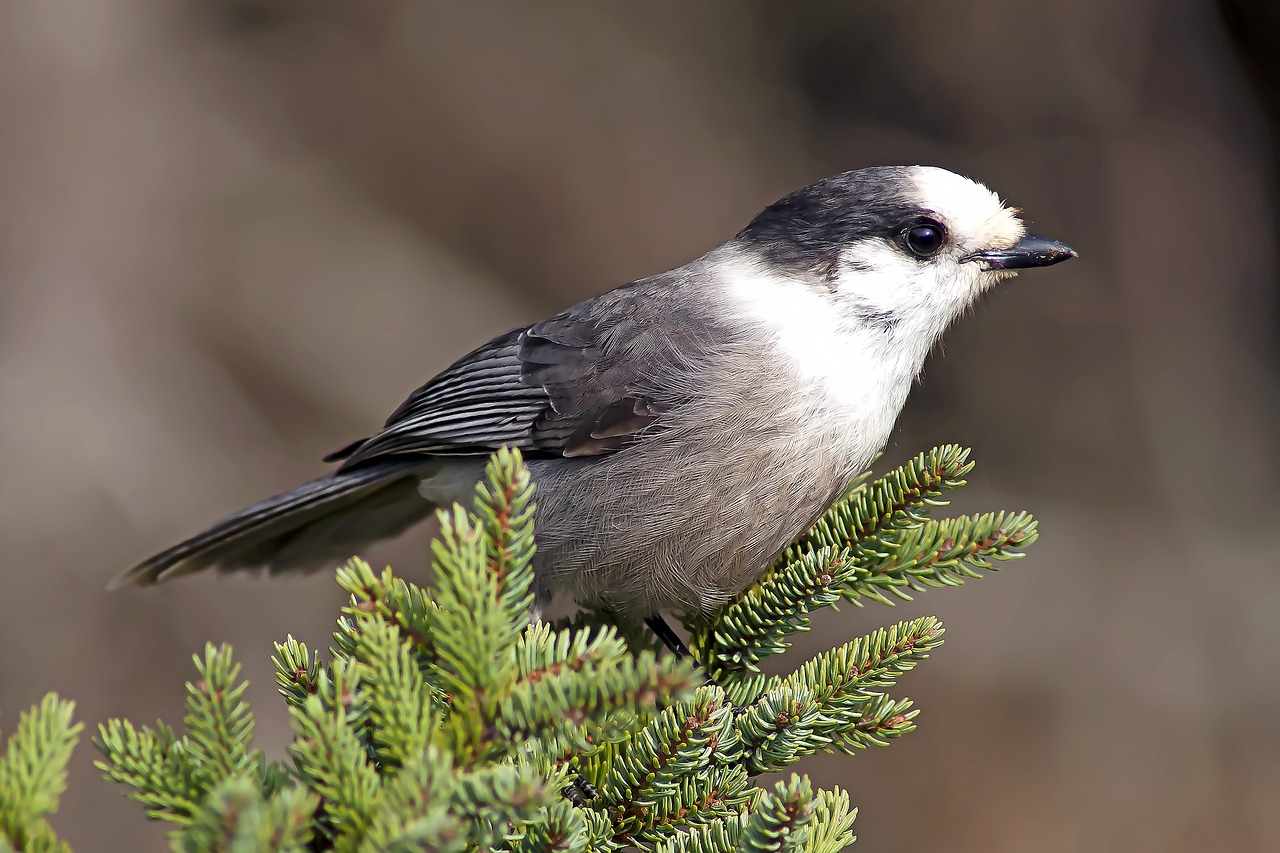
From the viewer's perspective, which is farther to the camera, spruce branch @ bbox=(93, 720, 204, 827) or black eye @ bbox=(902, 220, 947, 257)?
black eye @ bbox=(902, 220, 947, 257)

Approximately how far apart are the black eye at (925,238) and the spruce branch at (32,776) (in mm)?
2056

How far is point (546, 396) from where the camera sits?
2.68m

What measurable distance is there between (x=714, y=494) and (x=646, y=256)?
8.38ft

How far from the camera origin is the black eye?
98.8 inches

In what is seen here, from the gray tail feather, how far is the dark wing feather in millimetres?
97

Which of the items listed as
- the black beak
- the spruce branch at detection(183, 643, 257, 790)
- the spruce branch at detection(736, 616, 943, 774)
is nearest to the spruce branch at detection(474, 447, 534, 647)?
the spruce branch at detection(183, 643, 257, 790)

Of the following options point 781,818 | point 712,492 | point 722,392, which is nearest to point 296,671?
point 781,818

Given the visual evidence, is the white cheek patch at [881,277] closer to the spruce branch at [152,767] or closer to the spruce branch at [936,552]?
the spruce branch at [936,552]

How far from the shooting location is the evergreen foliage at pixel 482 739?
3.59 feet

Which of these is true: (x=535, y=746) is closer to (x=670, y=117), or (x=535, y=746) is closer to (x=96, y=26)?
(x=670, y=117)

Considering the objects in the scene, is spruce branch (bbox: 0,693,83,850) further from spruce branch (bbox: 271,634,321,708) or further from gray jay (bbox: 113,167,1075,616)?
gray jay (bbox: 113,167,1075,616)

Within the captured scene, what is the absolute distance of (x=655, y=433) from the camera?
2.47 m

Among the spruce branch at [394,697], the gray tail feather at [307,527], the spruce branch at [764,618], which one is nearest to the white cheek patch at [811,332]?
the spruce branch at [764,618]

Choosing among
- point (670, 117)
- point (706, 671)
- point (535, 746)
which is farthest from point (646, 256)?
point (535, 746)
